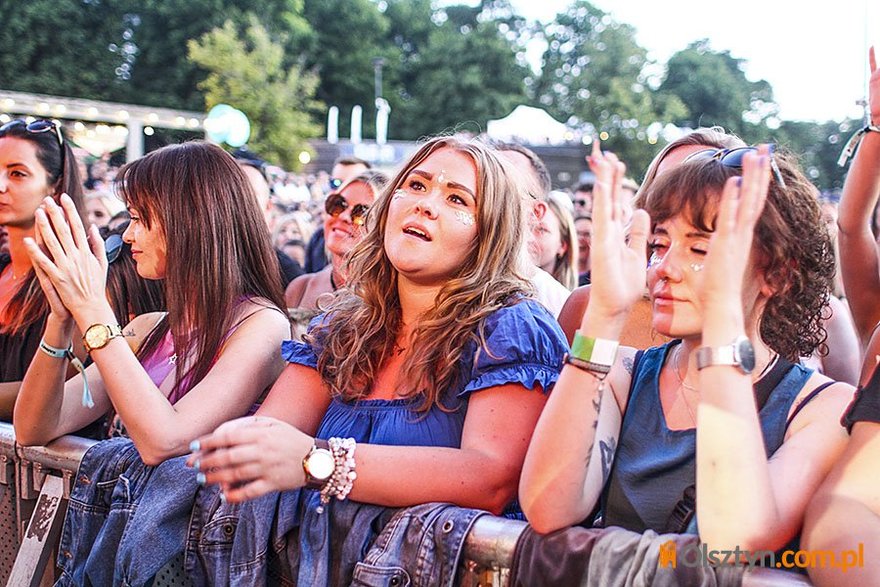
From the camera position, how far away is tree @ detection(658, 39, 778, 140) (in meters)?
58.1

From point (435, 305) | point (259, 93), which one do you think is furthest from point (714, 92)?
point (435, 305)

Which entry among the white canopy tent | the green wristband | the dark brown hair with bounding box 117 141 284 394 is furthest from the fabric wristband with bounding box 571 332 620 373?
the white canopy tent

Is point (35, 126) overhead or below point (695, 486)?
overhead

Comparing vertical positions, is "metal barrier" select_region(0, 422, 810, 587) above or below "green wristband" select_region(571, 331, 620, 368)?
below

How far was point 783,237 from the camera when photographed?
74.4 inches

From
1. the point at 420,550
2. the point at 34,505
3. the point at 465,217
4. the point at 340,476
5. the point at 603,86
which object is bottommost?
the point at 34,505

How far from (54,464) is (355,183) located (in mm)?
2288

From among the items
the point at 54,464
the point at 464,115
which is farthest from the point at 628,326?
the point at 464,115

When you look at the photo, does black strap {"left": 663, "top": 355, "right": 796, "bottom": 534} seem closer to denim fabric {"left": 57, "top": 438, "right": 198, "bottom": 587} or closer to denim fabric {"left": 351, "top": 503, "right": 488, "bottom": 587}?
denim fabric {"left": 351, "top": 503, "right": 488, "bottom": 587}

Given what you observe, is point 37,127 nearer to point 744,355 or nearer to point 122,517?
point 122,517

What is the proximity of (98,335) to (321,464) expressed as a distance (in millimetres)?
814

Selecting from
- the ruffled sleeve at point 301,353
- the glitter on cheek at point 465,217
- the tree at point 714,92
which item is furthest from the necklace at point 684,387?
the tree at point 714,92

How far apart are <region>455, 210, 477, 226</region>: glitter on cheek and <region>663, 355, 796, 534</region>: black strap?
88 cm

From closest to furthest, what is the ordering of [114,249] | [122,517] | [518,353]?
[518,353]
[122,517]
[114,249]
